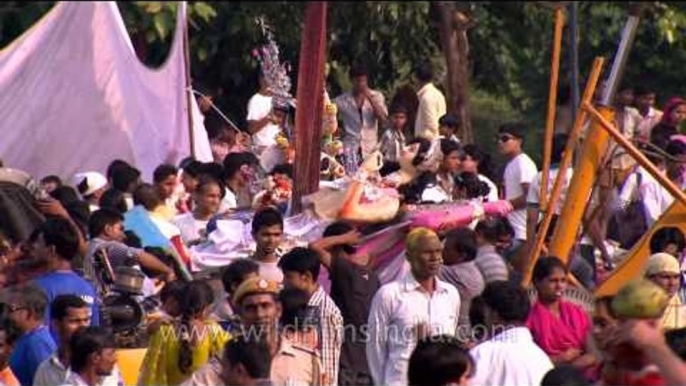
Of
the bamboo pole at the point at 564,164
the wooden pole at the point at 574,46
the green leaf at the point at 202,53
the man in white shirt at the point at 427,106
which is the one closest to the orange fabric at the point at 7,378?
the bamboo pole at the point at 564,164

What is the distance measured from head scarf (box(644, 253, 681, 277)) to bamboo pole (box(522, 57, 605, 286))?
1.93 feet

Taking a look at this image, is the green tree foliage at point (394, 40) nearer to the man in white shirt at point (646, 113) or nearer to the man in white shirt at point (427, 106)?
the man in white shirt at point (427, 106)

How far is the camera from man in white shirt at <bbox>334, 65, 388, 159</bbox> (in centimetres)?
2017

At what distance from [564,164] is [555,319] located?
860mm

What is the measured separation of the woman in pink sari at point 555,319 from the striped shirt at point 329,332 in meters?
1.00

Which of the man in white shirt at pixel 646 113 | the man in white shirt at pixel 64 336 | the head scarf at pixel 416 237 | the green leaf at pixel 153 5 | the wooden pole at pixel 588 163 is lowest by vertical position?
the man in white shirt at pixel 646 113

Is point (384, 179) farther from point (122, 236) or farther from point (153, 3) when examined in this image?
point (153, 3)

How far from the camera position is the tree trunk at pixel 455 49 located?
40.5 ft

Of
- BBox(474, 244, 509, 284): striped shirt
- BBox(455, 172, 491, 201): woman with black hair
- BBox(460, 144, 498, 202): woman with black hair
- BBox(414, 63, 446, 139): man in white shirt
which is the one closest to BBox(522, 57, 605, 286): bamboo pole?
BBox(474, 244, 509, 284): striped shirt

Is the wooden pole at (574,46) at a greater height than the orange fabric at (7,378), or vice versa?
the wooden pole at (574,46)

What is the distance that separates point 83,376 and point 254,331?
0.82 meters

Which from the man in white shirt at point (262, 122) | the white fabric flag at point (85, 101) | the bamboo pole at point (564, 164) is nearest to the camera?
the bamboo pole at point (564, 164)

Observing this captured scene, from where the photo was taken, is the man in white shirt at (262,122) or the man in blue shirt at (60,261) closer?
the man in blue shirt at (60,261)

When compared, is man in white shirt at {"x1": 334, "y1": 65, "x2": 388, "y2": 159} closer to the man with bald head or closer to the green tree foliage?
the green tree foliage
